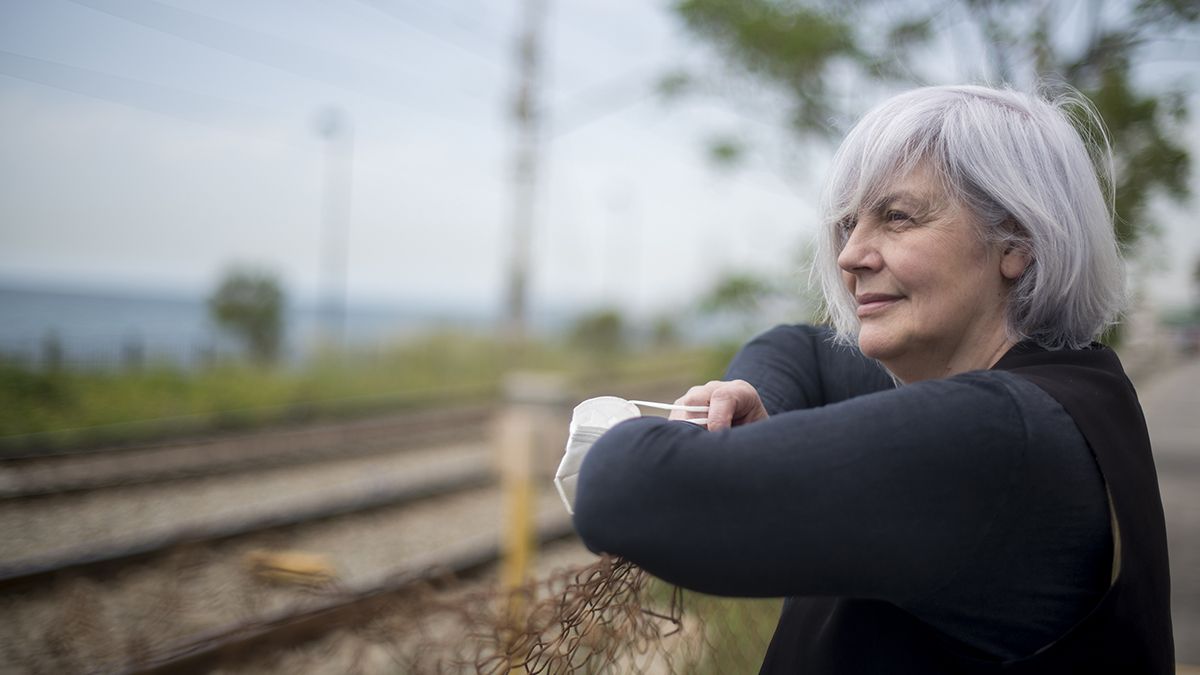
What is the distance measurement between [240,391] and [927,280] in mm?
13419

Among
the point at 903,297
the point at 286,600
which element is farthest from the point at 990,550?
the point at 286,600

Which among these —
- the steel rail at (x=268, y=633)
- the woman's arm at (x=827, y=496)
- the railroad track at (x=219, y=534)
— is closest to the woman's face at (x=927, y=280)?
the woman's arm at (x=827, y=496)

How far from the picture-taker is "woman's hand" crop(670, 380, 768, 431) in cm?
146

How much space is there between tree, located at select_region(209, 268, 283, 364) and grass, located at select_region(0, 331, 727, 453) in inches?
95.6

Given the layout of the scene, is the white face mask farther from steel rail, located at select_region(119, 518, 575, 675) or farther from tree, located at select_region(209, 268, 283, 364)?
tree, located at select_region(209, 268, 283, 364)

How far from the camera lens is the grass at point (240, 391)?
34.1ft

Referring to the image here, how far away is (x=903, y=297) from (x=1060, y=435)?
1.26ft

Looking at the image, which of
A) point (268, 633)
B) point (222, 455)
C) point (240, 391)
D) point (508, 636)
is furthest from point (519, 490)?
point (240, 391)

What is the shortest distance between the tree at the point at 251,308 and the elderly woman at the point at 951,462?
61.0 feet

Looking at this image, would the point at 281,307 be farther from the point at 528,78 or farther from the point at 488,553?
the point at 488,553

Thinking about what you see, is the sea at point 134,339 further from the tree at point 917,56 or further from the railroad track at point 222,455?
the tree at point 917,56

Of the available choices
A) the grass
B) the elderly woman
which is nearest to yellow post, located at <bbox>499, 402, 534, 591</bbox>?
the elderly woman

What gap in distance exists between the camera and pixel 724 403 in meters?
1.50

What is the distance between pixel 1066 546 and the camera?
1.12 metres
